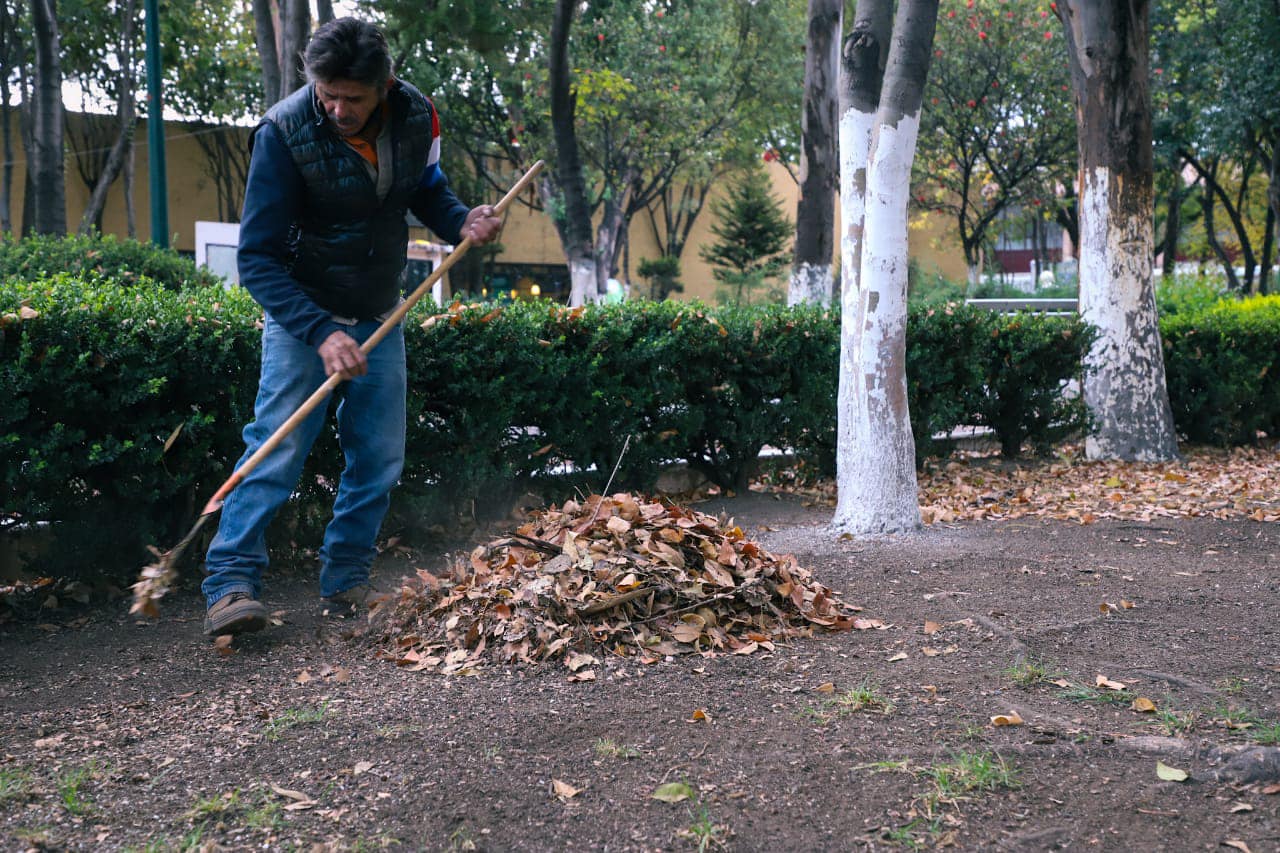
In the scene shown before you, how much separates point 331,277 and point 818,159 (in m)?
8.72

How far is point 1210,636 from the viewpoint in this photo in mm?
4246

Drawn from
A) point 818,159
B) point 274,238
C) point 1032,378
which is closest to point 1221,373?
point 1032,378

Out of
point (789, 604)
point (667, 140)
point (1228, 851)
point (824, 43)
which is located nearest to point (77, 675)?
point (789, 604)

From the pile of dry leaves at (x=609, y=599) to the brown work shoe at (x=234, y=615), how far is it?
441 millimetres

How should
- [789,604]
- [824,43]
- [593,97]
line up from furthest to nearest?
[593,97], [824,43], [789,604]

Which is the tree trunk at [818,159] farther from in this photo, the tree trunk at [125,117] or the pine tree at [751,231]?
the pine tree at [751,231]

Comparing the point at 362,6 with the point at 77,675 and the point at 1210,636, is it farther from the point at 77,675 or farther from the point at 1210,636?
the point at 1210,636

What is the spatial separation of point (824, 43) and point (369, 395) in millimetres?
9009

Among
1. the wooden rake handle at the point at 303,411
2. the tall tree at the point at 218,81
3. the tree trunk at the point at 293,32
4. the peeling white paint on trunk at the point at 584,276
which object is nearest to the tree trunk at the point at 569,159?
the peeling white paint on trunk at the point at 584,276

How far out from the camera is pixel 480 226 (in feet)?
14.6

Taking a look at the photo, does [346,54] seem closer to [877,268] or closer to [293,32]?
[877,268]

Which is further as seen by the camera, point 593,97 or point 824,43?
point 593,97

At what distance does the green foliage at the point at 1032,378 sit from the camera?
28.9 feet

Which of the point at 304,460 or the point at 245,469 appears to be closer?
the point at 245,469
